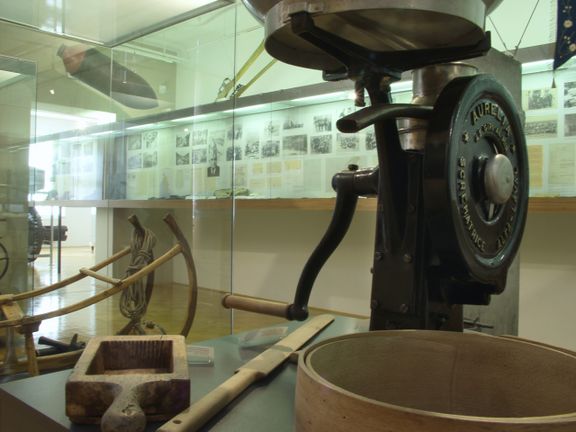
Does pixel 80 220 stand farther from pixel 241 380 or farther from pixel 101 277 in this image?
pixel 241 380

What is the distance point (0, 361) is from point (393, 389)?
2.03 meters

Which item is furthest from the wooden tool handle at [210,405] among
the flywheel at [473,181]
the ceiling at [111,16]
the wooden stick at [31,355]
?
the ceiling at [111,16]

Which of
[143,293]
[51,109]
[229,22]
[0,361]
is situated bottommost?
[0,361]

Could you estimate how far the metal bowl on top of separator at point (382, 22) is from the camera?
1.59 ft

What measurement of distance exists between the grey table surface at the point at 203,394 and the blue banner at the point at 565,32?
6.03 ft

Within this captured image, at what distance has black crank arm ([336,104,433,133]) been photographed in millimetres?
490

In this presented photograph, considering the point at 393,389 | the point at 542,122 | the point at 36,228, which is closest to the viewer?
the point at 393,389

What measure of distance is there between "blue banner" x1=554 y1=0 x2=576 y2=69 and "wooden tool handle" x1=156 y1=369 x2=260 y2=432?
189cm

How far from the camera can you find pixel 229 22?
8.59 ft

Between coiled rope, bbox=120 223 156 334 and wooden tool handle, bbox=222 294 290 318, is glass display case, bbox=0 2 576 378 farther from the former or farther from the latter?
wooden tool handle, bbox=222 294 290 318

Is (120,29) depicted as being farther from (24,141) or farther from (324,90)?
(324,90)

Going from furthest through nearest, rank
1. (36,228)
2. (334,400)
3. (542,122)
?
(36,228) → (542,122) → (334,400)

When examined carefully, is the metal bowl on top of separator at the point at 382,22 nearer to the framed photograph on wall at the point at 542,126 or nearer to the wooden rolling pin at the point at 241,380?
the wooden rolling pin at the point at 241,380

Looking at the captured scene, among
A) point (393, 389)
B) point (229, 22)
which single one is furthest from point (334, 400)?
point (229, 22)
